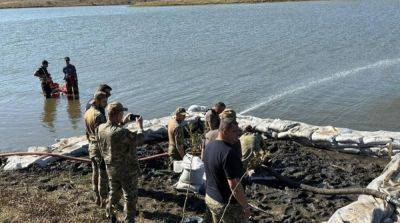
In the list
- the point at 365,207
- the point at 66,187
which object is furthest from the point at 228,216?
the point at 66,187

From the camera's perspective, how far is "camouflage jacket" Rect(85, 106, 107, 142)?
6.92 metres

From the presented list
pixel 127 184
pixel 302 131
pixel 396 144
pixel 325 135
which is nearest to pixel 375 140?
pixel 396 144

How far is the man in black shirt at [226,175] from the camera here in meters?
4.73

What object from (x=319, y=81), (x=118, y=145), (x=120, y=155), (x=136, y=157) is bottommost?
(x=319, y=81)

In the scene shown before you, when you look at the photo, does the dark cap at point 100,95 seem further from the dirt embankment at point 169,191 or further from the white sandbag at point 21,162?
the white sandbag at point 21,162

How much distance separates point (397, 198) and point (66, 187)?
5052mm

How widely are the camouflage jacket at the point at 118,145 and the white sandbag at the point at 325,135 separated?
4.34 meters

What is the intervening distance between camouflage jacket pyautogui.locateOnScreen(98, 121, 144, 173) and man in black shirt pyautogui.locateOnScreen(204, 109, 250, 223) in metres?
1.48

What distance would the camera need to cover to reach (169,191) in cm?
810

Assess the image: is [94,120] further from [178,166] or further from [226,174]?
[226,174]

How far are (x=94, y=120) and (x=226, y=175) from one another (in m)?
2.81

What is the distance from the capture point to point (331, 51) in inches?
867

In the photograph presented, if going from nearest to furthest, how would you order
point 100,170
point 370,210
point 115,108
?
point 115,108
point 370,210
point 100,170

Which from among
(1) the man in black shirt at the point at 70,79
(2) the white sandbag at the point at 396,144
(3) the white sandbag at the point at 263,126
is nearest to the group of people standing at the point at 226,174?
(2) the white sandbag at the point at 396,144
